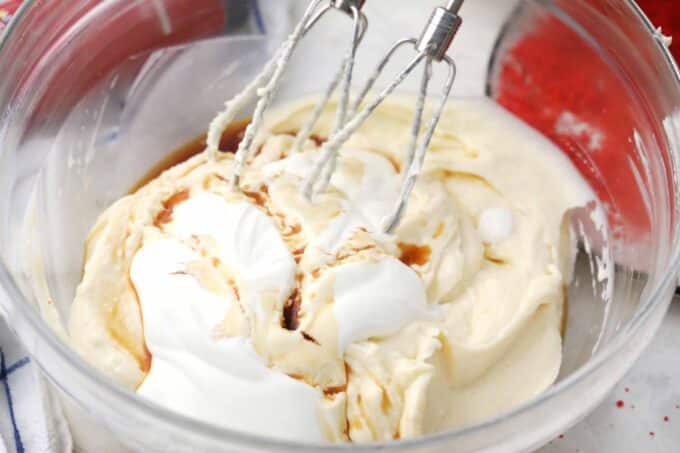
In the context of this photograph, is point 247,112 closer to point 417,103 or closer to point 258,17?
point 258,17

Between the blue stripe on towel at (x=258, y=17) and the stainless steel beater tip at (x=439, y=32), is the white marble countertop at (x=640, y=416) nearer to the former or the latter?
the stainless steel beater tip at (x=439, y=32)

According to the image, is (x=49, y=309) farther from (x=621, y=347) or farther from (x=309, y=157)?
(x=621, y=347)

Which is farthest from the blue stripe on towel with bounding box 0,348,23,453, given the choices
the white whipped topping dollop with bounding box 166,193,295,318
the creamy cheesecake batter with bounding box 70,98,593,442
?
the white whipped topping dollop with bounding box 166,193,295,318

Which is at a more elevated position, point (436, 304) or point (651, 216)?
point (651, 216)

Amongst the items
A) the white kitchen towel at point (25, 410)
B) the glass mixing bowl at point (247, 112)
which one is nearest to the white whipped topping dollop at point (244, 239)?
the glass mixing bowl at point (247, 112)

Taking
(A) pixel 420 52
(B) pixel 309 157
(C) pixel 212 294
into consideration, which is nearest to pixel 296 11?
(B) pixel 309 157

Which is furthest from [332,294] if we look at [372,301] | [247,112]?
[247,112]
